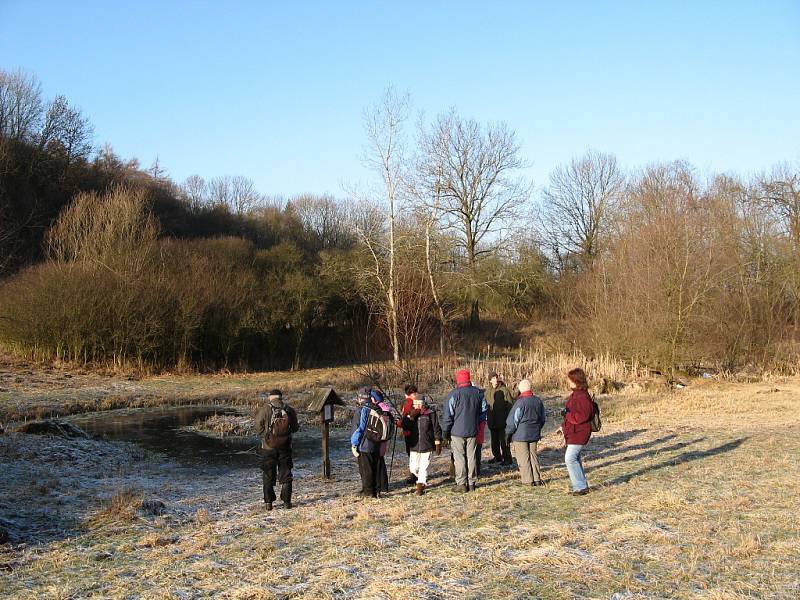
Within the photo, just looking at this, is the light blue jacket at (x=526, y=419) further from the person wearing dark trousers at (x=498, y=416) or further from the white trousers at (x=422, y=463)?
the person wearing dark trousers at (x=498, y=416)

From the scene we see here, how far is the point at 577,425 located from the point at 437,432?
2.17 m

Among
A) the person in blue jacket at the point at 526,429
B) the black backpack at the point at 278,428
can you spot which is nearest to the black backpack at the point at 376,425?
the black backpack at the point at 278,428

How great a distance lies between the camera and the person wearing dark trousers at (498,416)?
12508 millimetres

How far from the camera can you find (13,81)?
4122 cm

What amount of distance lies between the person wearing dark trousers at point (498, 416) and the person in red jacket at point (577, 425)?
272 centimetres

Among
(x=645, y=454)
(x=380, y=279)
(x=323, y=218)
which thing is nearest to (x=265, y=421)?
(x=645, y=454)

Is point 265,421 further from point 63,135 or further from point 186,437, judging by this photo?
point 63,135

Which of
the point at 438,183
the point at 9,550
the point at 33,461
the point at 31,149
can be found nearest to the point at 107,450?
the point at 33,461

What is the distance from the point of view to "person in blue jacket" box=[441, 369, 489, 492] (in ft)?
33.9

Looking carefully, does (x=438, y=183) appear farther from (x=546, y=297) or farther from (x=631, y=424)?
(x=631, y=424)

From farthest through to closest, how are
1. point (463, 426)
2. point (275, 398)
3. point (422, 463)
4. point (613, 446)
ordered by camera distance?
point (613, 446) → point (422, 463) → point (463, 426) → point (275, 398)

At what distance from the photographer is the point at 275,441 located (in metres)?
9.43

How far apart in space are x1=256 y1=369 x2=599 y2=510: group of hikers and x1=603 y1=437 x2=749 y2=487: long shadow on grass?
3.17ft

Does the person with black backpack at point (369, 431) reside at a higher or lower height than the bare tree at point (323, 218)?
→ lower
